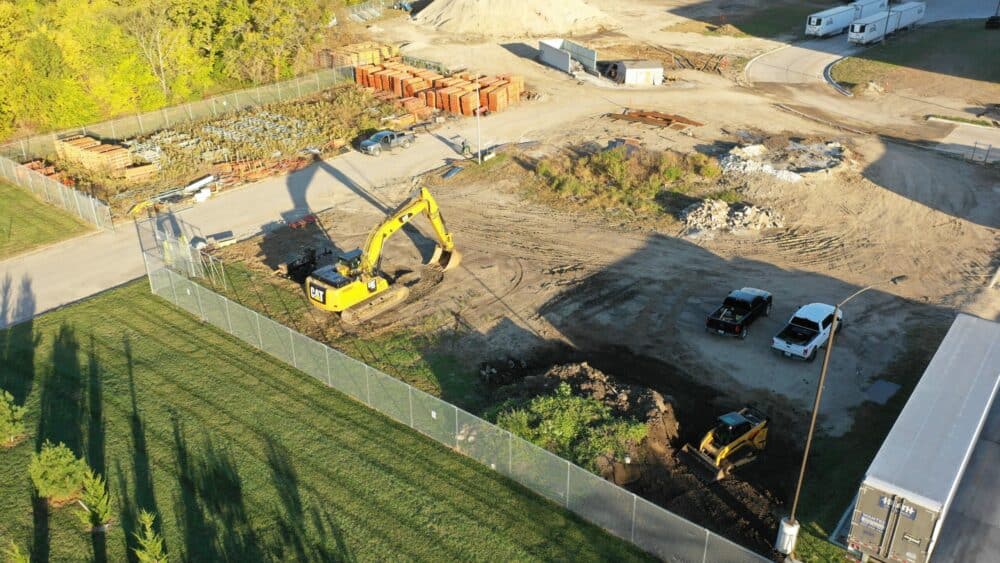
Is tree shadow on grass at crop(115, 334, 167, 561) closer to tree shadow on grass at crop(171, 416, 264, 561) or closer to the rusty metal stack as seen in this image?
tree shadow on grass at crop(171, 416, 264, 561)

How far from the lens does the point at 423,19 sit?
290ft

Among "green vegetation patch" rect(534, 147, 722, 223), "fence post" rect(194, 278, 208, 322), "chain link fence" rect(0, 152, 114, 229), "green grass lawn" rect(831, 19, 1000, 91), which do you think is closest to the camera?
"fence post" rect(194, 278, 208, 322)

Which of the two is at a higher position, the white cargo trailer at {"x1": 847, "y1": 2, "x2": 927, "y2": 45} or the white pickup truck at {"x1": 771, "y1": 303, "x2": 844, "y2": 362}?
the white cargo trailer at {"x1": 847, "y1": 2, "x2": 927, "y2": 45}

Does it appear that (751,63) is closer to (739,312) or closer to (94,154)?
(739,312)

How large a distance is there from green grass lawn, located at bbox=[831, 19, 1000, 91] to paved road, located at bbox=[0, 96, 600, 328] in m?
25.7

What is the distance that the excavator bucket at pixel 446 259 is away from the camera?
36.8 meters

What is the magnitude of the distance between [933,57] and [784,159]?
3359cm

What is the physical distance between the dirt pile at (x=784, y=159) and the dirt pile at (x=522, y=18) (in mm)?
39407

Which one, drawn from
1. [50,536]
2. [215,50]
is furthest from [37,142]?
[50,536]

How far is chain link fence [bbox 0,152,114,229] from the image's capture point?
142 ft

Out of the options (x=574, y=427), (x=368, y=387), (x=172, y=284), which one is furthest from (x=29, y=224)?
(x=574, y=427)

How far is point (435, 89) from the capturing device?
2429 inches

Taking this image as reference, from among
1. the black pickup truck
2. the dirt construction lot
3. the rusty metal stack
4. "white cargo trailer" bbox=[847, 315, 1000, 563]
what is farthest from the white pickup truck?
the rusty metal stack

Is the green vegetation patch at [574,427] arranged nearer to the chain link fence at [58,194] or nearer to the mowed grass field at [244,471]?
the mowed grass field at [244,471]
